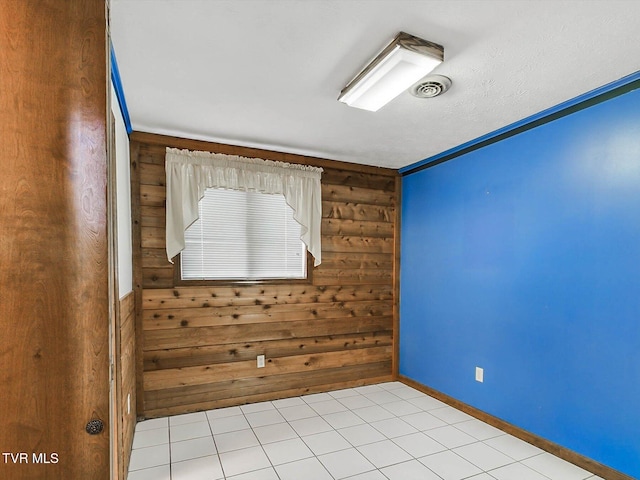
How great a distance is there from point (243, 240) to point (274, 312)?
2.51 feet

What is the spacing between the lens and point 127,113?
2484 millimetres

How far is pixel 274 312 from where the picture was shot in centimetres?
334

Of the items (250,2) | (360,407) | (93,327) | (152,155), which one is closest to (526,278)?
(360,407)

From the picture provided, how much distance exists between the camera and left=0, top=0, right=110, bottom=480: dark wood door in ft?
2.90

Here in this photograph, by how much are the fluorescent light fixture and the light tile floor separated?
2.34m

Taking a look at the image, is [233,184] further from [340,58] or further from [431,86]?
[431,86]

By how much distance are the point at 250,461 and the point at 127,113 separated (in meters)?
2.59

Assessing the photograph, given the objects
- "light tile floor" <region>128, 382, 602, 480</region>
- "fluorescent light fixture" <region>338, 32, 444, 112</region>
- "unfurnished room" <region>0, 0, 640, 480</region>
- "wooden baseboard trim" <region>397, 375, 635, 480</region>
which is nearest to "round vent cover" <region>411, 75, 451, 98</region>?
"unfurnished room" <region>0, 0, 640, 480</region>

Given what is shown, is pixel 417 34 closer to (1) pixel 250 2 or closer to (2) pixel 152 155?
(1) pixel 250 2

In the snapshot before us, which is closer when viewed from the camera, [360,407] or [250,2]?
[250,2]

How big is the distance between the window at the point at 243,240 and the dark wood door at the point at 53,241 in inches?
86.4

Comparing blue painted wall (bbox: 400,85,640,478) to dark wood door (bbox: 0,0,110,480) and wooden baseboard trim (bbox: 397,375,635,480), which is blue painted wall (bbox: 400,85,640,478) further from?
dark wood door (bbox: 0,0,110,480)

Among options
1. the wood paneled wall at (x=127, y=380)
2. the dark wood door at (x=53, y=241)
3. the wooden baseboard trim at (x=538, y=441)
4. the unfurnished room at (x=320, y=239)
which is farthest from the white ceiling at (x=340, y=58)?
the wooden baseboard trim at (x=538, y=441)

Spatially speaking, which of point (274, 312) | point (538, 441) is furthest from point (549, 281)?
point (274, 312)
